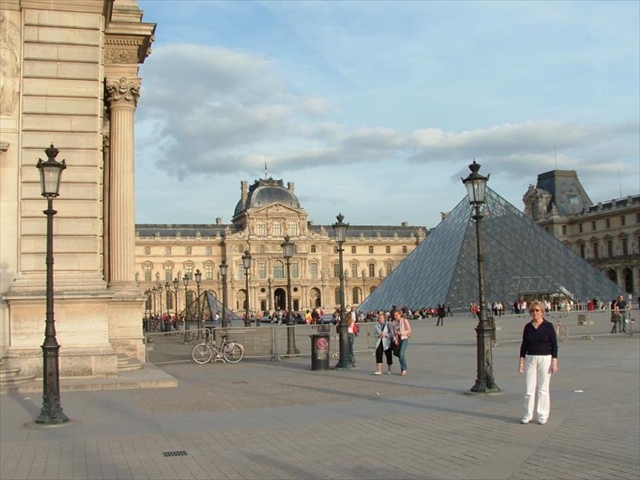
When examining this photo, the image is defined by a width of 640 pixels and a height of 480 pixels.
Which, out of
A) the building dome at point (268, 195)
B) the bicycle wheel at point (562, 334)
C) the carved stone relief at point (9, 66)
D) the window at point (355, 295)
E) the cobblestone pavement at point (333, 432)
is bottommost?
the cobblestone pavement at point (333, 432)

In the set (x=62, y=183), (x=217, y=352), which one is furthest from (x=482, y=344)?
(x=217, y=352)

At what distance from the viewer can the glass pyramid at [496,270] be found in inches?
1923

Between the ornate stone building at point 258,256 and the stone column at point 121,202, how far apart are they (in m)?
82.7

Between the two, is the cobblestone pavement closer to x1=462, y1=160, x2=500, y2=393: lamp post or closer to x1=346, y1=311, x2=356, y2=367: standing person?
x1=462, y1=160, x2=500, y2=393: lamp post

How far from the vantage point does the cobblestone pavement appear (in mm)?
6180

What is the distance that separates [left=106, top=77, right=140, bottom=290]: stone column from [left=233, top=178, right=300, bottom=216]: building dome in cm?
8710

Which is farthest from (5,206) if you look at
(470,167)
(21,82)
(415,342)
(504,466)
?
(415,342)

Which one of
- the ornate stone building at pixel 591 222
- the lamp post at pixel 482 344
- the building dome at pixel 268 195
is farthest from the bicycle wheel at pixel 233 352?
the building dome at pixel 268 195

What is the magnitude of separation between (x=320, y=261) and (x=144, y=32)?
89.6 metres

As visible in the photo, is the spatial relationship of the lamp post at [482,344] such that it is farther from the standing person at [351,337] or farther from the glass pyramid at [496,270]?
the glass pyramid at [496,270]

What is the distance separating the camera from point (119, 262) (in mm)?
15844

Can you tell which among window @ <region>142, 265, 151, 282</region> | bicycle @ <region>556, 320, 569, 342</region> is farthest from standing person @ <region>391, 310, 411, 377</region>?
window @ <region>142, 265, 151, 282</region>

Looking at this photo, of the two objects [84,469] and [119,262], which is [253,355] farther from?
[84,469]

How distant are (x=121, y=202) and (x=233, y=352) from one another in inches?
178
